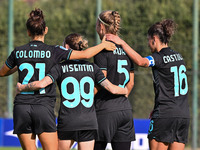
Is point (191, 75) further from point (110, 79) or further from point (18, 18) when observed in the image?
point (110, 79)

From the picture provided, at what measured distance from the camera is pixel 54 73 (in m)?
4.58

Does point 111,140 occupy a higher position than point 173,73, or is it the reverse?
point 173,73

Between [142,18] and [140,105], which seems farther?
[142,18]

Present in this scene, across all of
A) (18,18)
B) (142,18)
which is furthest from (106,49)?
(18,18)

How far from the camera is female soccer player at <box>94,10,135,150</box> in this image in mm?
4785

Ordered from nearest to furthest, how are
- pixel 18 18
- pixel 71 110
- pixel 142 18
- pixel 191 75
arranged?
1. pixel 71 110
2. pixel 191 75
3. pixel 142 18
4. pixel 18 18

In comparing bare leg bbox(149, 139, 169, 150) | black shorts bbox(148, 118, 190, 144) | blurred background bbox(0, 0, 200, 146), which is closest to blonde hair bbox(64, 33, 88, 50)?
black shorts bbox(148, 118, 190, 144)

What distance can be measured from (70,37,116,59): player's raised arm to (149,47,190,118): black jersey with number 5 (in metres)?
0.54

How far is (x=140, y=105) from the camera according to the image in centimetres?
1146

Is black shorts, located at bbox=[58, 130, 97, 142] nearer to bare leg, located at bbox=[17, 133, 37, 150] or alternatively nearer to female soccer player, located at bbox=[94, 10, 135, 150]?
female soccer player, located at bbox=[94, 10, 135, 150]

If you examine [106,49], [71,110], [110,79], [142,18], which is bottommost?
[71,110]

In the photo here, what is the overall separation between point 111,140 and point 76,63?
0.90 meters

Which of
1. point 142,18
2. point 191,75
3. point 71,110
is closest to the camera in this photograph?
point 71,110

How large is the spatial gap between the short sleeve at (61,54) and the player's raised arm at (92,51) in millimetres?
44
